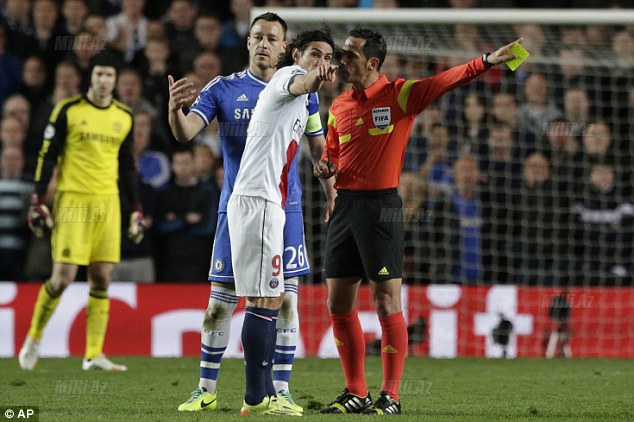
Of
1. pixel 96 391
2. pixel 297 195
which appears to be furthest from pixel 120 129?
pixel 297 195

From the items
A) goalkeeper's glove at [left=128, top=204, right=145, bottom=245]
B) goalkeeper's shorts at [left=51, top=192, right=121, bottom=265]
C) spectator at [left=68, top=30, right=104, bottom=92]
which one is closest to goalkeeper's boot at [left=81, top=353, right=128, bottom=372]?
goalkeeper's shorts at [left=51, top=192, right=121, bottom=265]

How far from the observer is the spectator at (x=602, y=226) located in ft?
36.8

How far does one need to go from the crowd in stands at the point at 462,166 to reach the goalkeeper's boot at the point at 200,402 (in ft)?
16.4

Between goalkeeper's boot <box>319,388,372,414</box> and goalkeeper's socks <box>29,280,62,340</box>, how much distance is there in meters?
3.75

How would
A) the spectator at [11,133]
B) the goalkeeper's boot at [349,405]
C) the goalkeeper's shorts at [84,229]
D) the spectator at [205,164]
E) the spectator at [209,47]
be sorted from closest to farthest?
the goalkeeper's boot at [349,405]
the goalkeeper's shorts at [84,229]
the spectator at [205,164]
the spectator at [11,133]
the spectator at [209,47]

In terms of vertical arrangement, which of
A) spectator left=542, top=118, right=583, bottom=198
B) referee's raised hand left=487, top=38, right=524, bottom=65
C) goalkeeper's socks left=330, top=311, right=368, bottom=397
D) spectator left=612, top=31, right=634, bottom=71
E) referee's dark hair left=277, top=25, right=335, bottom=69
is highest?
spectator left=612, top=31, right=634, bottom=71

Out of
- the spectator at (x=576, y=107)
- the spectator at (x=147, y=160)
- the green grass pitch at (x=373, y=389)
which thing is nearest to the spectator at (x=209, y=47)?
the spectator at (x=147, y=160)

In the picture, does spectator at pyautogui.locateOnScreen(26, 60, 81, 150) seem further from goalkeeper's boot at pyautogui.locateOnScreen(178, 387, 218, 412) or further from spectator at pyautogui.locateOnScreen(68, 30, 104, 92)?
goalkeeper's boot at pyautogui.locateOnScreen(178, 387, 218, 412)

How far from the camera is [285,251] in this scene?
251 inches

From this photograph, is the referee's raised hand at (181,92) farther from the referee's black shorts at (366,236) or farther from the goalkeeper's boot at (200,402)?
the goalkeeper's boot at (200,402)

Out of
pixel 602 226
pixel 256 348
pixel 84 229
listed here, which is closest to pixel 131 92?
pixel 84 229

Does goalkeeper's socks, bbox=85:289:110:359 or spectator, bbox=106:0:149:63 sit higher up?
spectator, bbox=106:0:149:63

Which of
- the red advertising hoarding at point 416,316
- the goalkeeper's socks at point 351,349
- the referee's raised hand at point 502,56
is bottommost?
the red advertising hoarding at point 416,316

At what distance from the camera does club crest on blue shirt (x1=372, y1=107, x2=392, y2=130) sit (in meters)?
6.37
